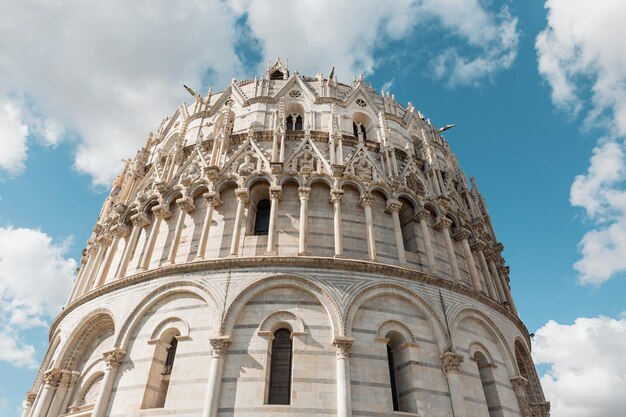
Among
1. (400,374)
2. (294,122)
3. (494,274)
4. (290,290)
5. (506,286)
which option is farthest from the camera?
(294,122)

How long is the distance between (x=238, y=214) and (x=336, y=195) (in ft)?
12.1

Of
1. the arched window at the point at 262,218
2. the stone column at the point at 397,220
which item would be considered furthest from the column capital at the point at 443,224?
the arched window at the point at 262,218

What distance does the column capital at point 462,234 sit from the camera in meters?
17.2

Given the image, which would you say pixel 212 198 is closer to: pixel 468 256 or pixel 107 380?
pixel 107 380

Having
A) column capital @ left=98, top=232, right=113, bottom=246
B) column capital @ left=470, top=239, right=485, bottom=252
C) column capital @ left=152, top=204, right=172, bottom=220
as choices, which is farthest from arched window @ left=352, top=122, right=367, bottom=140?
column capital @ left=98, top=232, right=113, bottom=246

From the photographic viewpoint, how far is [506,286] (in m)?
19.5

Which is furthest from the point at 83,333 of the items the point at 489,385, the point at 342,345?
the point at 489,385

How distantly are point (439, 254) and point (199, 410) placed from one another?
33.3ft

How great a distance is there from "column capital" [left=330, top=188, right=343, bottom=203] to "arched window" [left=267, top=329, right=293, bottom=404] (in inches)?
204

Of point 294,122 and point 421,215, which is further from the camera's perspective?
point 294,122

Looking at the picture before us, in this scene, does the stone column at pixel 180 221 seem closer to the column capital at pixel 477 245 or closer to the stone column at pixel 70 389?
the stone column at pixel 70 389

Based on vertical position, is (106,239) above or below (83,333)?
above

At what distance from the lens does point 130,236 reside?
1700 centimetres

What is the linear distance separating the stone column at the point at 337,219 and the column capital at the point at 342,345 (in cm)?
290
